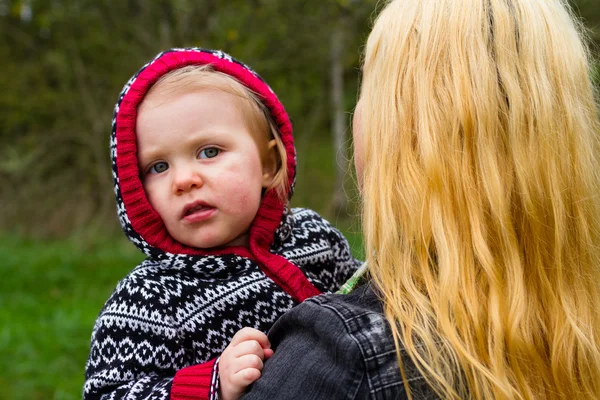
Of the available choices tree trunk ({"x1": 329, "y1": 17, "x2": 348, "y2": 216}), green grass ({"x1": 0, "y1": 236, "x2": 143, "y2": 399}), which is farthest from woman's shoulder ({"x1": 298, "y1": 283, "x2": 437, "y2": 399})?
tree trunk ({"x1": 329, "y1": 17, "x2": 348, "y2": 216})

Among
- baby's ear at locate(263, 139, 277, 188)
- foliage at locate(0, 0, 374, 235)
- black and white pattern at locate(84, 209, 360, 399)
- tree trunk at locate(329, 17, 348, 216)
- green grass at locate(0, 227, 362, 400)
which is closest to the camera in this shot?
black and white pattern at locate(84, 209, 360, 399)

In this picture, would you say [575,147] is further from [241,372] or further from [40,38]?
[40,38]

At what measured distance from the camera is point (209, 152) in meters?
1.85

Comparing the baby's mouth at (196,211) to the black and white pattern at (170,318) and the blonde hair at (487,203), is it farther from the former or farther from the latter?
the blonde hair at (487,203)

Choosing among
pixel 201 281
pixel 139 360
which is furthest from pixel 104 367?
pixel 201 281

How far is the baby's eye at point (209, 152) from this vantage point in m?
1.84

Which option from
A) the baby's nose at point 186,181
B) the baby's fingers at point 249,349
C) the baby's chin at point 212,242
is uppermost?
the baby's nose at point 186,181

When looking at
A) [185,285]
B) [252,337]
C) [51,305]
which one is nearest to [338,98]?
[51,305]

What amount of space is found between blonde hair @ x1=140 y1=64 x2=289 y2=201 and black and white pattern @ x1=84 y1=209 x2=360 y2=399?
331 mm

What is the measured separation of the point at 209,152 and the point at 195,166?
65 mm

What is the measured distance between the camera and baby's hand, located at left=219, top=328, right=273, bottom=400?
140 centimetres

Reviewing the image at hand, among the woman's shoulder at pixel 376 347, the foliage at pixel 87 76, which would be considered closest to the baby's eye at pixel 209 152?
the woman's shoulder at pixel 376 347

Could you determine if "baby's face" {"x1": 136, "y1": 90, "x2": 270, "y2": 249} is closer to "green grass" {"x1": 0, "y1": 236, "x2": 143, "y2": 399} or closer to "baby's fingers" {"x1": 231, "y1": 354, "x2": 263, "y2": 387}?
"baby's fingers" {"x1": 231, "y1": 354, "x2": 263, "y2": 387}

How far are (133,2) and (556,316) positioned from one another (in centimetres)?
689
